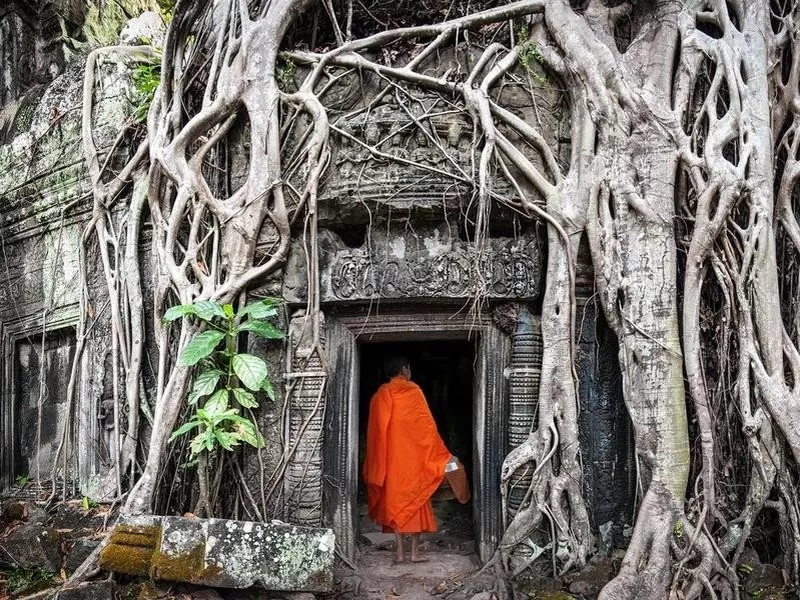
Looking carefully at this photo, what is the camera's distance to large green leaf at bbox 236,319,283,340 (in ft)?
11.8

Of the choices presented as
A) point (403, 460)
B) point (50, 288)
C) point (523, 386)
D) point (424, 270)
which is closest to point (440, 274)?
point (424, 270)

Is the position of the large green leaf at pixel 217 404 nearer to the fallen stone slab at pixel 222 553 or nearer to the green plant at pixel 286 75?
the fallen stone slab at pixel 222 553

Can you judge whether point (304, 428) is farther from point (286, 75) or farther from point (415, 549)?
point (286, 75)

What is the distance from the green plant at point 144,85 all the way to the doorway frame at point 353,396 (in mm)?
1986

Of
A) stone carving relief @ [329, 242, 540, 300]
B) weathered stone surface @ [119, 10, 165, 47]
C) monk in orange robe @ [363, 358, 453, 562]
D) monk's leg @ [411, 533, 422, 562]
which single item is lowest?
monk's leg @ [411, 533, 422, 562]

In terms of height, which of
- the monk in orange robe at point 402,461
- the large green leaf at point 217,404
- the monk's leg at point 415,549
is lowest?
the monk's leg at point 415,549

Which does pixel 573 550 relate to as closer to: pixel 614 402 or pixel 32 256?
pixel 614 402

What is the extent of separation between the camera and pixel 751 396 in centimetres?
345

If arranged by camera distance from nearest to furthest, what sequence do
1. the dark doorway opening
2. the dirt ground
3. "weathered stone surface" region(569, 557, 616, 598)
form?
1. "weathered stone surface" region(569, 557, 616, 598)
2. the dirt ground
3. the dark doorway opening

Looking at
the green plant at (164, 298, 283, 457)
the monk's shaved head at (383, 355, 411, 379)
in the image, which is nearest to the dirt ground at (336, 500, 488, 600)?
the green plant at (164, 298, 283, 457)

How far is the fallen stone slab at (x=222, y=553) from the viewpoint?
300 centimetres

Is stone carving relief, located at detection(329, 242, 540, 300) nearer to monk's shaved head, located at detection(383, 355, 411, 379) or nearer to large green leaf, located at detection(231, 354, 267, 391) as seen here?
large green leaf, located at detection(231, 354, 267, 391)

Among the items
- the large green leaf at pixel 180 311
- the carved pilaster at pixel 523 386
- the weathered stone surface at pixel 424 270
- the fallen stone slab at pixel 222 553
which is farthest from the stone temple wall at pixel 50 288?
the carved pilaster at pixel 523 386

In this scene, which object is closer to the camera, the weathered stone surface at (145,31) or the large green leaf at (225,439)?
the large green leaf at (225,439)
